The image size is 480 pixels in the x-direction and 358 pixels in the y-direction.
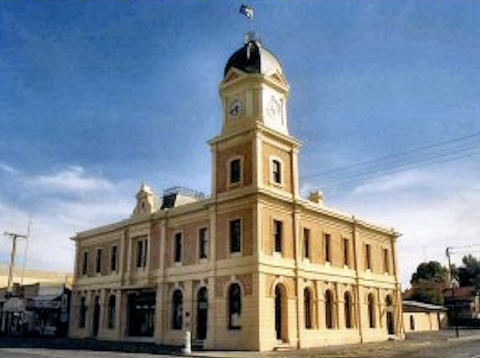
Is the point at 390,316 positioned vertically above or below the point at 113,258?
below

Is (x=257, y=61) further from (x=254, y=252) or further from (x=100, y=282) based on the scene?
(x=100, y=282)

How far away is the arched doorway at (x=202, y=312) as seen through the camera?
3172cm

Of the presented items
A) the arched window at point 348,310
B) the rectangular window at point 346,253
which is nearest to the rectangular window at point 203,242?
the rectangular window at point 346,253

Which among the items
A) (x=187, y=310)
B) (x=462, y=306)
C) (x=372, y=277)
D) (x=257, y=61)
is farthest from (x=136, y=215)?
(x=462, y=306)

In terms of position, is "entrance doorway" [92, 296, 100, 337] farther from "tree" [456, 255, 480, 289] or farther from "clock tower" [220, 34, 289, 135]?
"tree" [456, 255, 480, 289]

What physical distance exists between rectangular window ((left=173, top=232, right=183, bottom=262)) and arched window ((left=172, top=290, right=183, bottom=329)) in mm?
2236

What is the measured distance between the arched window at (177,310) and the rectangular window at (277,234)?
7894mm

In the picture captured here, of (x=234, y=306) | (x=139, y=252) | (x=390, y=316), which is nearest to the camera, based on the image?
(x=234, y=306)

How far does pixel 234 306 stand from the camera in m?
30.0

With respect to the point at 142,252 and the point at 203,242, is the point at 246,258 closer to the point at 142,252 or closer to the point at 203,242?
the point at 203,242

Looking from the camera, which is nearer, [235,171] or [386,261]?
[235,171]

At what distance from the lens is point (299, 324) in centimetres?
3083

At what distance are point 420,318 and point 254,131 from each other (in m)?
38.7

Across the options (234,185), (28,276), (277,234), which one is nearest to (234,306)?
(277,234)
